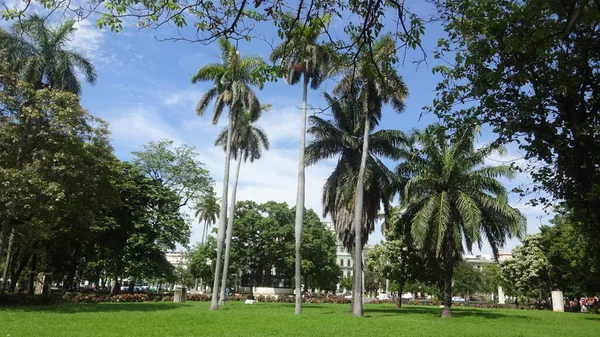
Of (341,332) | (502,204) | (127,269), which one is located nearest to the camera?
(341,332)

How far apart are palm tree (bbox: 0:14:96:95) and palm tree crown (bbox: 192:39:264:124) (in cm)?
704

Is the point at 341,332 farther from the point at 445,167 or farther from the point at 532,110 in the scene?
the point at 445,167

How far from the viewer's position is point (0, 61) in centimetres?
1953

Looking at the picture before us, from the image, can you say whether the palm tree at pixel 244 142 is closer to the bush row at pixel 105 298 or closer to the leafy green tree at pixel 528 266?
the bush row at pixel 105 298

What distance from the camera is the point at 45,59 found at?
847 inches

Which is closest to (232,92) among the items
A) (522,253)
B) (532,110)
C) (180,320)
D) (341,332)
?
(180,320)

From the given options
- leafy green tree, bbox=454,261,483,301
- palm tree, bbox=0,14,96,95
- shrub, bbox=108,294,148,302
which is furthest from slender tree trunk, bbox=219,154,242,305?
leafy green tree, bbox=454,261,483,301

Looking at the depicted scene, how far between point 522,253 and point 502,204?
2280 centimetres

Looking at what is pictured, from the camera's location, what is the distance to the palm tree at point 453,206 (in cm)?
2166

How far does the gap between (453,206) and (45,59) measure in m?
21.3

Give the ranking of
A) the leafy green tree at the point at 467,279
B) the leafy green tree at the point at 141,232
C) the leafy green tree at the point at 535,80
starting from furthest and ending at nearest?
the leafy green tree at the point at 467,279 → the leafy green tree at the point at 141,232 → the leafy green tree at the point at 535,80

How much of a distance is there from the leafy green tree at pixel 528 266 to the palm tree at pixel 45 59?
126ft

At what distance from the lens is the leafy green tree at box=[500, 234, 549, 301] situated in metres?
40.2

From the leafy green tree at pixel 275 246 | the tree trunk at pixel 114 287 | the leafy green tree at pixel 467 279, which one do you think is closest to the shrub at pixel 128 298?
the tree trunk at pixel 114 287
